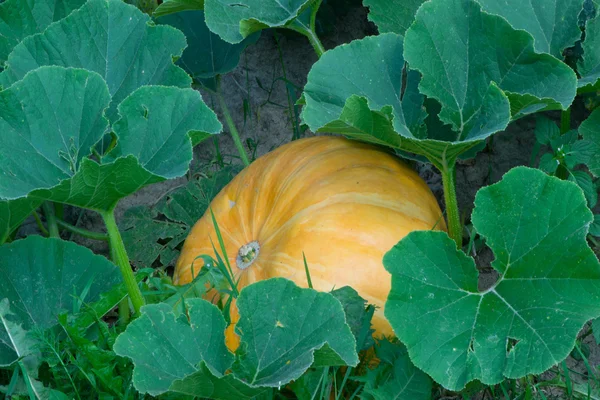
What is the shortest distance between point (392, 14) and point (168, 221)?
3.15 feet

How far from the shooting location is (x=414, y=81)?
2.08 meters

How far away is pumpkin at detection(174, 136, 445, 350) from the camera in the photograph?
1983 mm

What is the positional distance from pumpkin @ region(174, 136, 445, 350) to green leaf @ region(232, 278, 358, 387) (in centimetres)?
31

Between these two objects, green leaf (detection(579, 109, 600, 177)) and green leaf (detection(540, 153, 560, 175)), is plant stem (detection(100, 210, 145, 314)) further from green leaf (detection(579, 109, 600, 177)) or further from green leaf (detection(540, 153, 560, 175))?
green leaf (detection(579, 109, 600, 177))

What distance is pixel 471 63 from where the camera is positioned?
77.3 inches

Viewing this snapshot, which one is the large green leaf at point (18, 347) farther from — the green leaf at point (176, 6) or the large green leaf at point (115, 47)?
the green leaf at point (176, 6)

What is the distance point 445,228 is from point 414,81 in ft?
1.34

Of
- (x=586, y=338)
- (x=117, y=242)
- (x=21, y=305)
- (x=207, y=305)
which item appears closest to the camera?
(x=207, y=305)

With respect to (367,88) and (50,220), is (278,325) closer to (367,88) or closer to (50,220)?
(367,88)

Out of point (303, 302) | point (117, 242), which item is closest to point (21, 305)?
point (117, 242)

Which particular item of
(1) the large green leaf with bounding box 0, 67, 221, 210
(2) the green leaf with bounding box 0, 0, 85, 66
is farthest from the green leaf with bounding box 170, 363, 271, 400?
(2) the green leaf with bounding box 0, 0, 85, 66

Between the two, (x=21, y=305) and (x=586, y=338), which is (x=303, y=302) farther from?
(x=586, y=338)

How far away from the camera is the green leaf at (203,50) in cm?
Answer: 261

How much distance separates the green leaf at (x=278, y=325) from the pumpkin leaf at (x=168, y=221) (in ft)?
2.93
